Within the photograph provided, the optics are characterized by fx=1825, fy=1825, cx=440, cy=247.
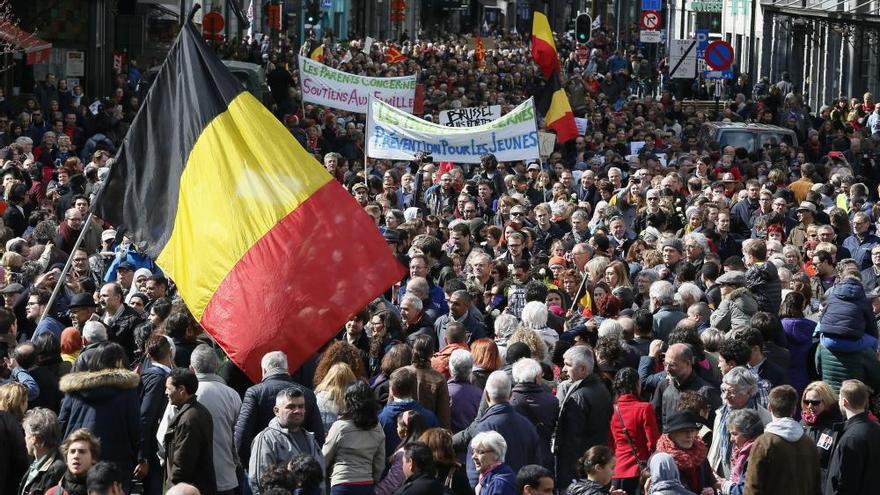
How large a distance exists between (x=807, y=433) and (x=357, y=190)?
31.4 feet

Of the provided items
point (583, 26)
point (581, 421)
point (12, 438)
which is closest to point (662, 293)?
point (581, 421)

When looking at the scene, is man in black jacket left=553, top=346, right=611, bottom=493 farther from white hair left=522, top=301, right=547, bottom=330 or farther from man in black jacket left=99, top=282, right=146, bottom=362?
man in black jacket left=99, top=282, right=146, bottom=362

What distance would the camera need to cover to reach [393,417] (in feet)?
33.0

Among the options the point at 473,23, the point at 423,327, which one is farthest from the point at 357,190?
the point at 473,23

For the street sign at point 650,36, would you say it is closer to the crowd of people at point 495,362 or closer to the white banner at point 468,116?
the white banner at point 468,116

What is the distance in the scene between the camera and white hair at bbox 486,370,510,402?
10031mm

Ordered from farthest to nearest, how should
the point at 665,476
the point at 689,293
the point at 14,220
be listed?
the point at 14,220, the point at 689,293, the point at 665,476

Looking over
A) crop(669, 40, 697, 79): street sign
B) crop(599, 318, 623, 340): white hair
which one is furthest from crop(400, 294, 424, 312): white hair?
crop(669, 40, 697, 79): street sign

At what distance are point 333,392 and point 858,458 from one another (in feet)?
9.65

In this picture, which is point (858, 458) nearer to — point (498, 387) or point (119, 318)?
point (498, 387)

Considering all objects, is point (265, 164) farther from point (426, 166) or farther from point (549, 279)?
point (426, 166)

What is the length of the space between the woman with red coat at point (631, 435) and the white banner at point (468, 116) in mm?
13812

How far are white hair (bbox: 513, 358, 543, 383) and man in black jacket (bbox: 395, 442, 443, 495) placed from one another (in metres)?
1.70

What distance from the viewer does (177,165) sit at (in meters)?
10.6
